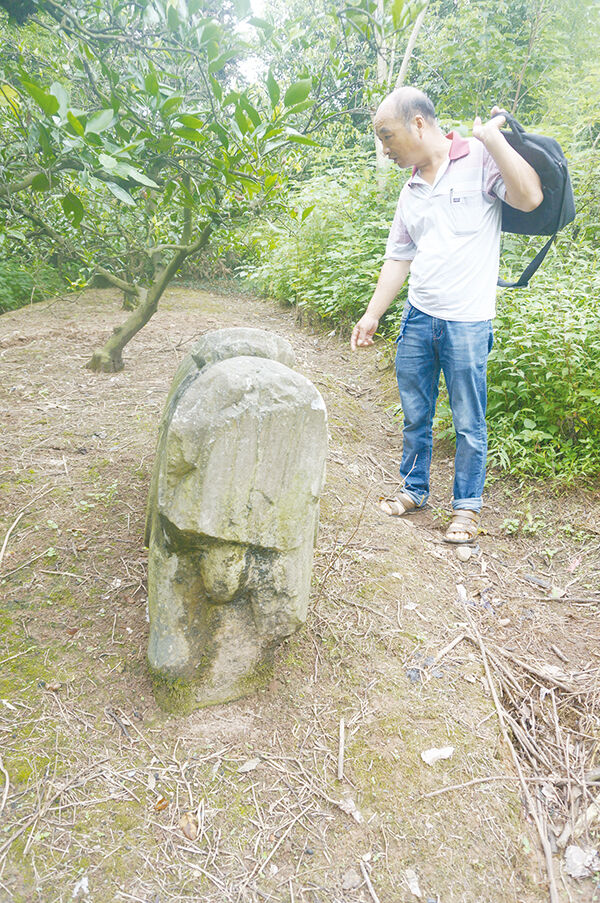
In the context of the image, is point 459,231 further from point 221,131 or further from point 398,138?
point 221,131

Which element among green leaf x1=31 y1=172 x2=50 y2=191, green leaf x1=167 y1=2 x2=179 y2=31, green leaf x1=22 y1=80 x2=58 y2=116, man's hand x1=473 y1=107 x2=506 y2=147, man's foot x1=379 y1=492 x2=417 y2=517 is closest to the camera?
green leaf x1=22 y1=80 x2=58 y2=116

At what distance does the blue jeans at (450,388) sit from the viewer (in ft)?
9.51

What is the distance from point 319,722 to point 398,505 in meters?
1.61

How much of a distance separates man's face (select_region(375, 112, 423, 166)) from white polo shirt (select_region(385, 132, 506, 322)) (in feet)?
0.45

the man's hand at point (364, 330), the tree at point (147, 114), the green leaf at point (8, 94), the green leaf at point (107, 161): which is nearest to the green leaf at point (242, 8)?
the tree at point (147, 114)

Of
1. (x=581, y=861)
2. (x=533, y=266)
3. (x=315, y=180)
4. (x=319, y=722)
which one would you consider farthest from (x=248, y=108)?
(x=315, y=180)

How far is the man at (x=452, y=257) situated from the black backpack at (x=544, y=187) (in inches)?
1.9

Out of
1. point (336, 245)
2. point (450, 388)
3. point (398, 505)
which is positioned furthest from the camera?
point (336, 245)

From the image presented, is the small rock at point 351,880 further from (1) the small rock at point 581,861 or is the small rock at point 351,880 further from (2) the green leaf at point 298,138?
(2) the green leaf at point 298,138

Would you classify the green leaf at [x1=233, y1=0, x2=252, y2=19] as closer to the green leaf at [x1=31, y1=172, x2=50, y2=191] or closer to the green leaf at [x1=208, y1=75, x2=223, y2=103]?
the green leaf at [x1=208, y1=75, x2=223, y2=103]

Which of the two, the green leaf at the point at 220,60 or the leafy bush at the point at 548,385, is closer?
the green leaf at the point at 220,60

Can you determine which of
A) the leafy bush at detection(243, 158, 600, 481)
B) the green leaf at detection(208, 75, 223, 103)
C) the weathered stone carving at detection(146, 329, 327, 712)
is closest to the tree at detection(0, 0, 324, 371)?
the green leaf at detection(208, 75, 223, 103)

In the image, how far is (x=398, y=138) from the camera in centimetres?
273

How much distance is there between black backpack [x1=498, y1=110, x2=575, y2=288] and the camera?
2508 mm
